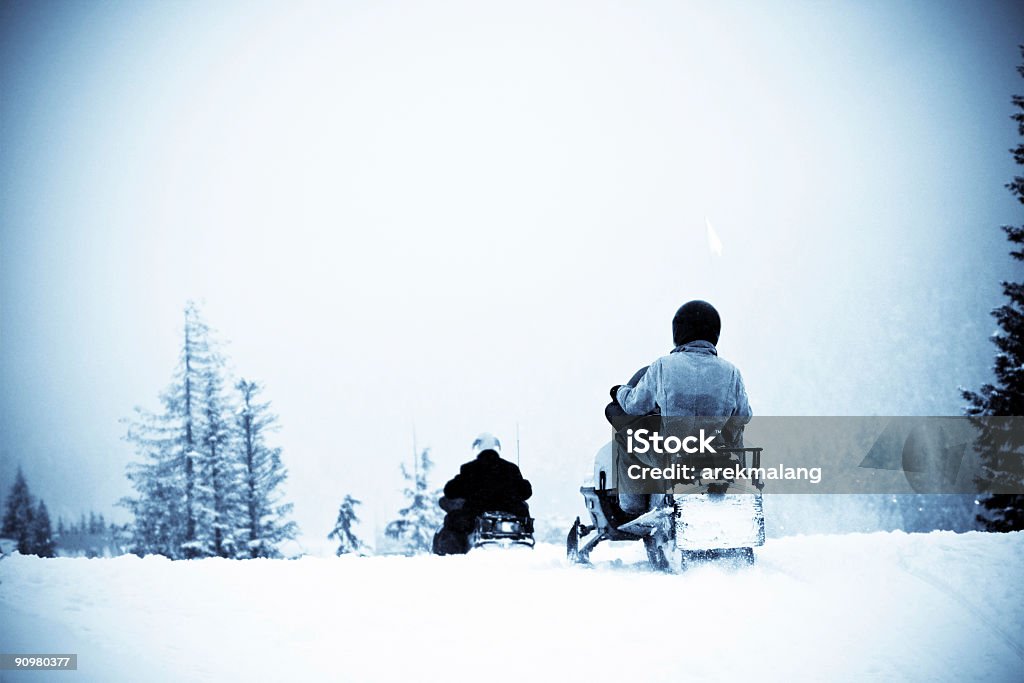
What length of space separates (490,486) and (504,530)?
148 centimetres

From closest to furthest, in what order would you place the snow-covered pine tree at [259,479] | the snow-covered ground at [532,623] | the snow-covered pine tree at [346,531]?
the snow-covered ground at [532,623], the snow-covered pine tree at [259,479], the snow-covered pine tree at [346,531]

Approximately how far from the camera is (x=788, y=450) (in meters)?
6.50

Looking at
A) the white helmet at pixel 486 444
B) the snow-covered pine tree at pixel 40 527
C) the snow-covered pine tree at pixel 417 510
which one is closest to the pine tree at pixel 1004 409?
the white helmet at pixel 486 444

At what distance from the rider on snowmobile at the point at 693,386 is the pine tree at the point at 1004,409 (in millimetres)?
13270

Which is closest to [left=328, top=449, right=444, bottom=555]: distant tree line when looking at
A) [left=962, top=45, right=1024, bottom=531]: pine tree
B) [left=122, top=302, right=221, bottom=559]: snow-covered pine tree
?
[left=122, top=302, right=221, bottom=559]: snow-covered pine tree

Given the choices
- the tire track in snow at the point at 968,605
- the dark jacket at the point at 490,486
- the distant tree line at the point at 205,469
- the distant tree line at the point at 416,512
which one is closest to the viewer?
the tire track in snow at the point at 968,605

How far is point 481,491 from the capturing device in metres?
10.2

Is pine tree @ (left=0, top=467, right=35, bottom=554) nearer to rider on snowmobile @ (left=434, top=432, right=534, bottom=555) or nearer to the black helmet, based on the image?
rider on snowmobile @ (left=434, top=432, right=534, bottom=555)

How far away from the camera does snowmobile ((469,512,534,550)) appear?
334 inches

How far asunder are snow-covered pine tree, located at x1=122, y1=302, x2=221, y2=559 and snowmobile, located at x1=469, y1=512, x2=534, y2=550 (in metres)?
17.4

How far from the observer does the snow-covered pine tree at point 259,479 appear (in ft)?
81.1

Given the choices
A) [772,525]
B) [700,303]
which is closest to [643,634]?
[700,303]

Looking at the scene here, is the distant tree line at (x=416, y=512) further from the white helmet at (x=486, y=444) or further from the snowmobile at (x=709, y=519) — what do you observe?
the snowmobile at (x=709, y=519)

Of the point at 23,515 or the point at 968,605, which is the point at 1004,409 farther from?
the point at 23,515
